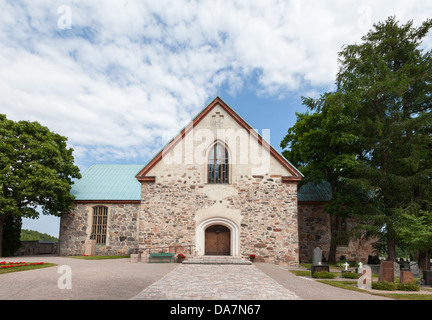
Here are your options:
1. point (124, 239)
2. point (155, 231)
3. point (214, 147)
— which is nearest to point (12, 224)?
point (124, 239)

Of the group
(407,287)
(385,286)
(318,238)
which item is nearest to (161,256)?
(385,286)

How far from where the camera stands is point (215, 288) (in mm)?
8875

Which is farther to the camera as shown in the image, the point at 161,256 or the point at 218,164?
the point at 218,164

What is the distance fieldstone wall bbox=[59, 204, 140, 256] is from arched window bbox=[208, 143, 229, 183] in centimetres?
746

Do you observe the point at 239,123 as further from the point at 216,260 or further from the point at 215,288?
the point at 215,288

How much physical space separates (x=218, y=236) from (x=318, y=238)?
789 centimetres

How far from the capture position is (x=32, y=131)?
21656mm

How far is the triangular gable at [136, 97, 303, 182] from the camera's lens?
18.5 meters

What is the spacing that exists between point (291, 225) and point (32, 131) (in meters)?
19.9

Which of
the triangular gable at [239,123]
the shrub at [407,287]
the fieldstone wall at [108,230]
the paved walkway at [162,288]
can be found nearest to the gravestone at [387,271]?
the shrub at [407,287]

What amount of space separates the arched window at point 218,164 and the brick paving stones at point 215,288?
7.90 meters

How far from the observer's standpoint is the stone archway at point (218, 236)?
1794cm

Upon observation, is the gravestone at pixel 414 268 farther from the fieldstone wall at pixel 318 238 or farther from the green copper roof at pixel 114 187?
the green copper roof at pixel 114 187

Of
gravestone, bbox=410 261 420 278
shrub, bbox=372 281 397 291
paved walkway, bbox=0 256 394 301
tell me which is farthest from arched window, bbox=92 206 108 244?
gravestone, bbox=410 261 420 278
